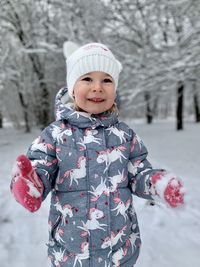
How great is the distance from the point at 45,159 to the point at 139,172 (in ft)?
1.58

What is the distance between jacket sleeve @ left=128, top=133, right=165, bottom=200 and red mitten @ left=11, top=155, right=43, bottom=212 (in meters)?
0.53

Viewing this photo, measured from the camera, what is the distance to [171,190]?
1605 millimetres

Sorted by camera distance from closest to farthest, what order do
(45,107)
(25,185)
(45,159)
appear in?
1. (25,185)
2. (45,159)
3. (45,107)

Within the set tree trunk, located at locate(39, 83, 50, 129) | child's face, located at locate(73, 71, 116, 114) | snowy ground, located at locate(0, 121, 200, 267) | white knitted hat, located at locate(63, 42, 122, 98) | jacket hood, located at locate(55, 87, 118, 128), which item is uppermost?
white knitted hat, located at locate(63, 42, 122, 98)

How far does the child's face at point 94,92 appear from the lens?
5.95 feet

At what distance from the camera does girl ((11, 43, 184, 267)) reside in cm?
174

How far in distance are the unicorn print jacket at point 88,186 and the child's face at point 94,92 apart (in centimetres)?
5

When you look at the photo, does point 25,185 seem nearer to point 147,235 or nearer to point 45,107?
point 147,235

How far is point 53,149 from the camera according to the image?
177 centimetres

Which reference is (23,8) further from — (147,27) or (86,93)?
(86,93)

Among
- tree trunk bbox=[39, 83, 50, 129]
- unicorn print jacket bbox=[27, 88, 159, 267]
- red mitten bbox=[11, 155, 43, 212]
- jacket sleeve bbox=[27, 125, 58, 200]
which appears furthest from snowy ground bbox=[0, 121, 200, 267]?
tree trunk bbox=[39, 83, 50, 129]

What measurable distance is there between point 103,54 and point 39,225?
8.12 feet

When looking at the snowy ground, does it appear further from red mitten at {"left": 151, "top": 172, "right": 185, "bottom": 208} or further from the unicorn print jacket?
red mitten at {"left": 151, "top": 172, "right": 185, "bottom": 208}

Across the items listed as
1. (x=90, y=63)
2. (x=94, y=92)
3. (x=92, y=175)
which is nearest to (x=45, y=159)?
(x=92, y=175)
